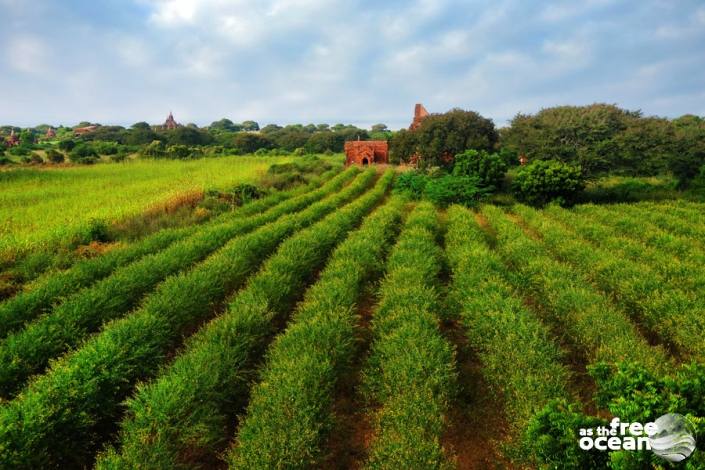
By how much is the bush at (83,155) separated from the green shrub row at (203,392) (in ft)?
127

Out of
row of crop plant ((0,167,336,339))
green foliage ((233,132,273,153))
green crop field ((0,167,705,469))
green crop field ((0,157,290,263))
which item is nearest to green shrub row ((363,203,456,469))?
green crop field ((0,167,705,469))

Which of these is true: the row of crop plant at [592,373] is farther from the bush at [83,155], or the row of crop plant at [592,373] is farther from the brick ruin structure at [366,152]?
the bush at [83,155]

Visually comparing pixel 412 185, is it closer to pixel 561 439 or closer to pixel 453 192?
pixel 453 192

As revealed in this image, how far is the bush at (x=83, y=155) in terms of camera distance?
36.8 meters

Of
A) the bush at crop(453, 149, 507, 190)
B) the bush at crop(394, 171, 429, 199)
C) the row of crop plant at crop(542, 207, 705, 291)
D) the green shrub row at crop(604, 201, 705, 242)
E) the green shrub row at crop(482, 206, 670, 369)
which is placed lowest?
the green shrub row at crop(482, 206, 670, 369)

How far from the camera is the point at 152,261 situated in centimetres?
962

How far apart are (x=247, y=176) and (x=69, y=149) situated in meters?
35.3

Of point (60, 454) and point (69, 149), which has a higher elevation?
point (69, 149)

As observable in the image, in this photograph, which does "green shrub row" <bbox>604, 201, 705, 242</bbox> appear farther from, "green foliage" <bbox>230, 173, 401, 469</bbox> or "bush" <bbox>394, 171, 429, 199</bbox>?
"green foliage" <bbox>230, 173, 401, 469</bbox>

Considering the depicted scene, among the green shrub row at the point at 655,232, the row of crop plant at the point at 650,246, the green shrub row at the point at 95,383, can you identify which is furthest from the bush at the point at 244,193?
the green shrub row at the point at 655,232

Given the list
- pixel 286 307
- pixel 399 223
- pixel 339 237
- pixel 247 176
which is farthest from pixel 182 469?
pixel 247 176

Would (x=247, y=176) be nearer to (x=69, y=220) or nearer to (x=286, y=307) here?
(x=69, y=220)

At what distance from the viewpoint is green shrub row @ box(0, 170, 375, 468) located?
3.99 m

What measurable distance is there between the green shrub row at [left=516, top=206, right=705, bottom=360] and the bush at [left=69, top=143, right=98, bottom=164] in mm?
42136
